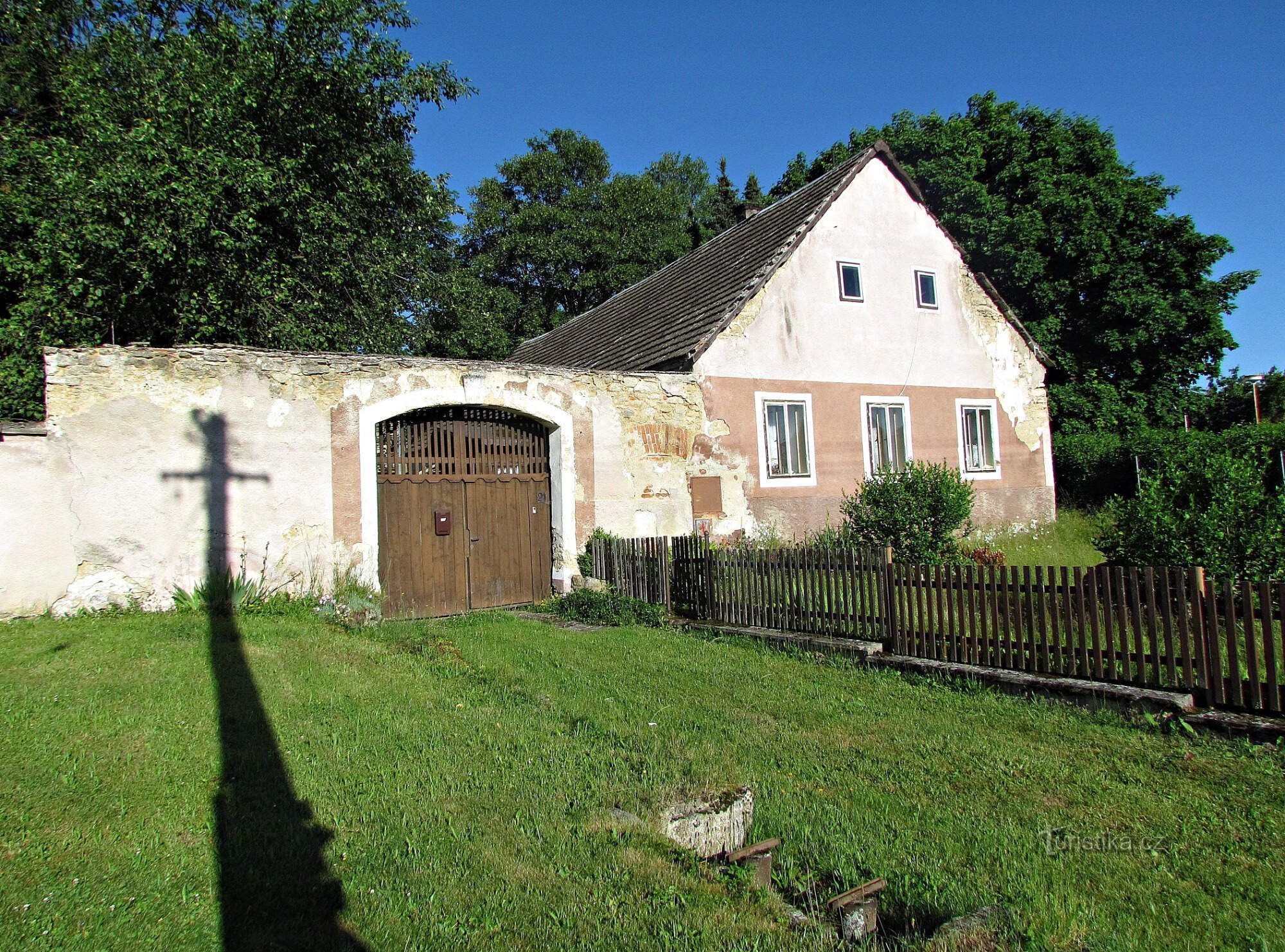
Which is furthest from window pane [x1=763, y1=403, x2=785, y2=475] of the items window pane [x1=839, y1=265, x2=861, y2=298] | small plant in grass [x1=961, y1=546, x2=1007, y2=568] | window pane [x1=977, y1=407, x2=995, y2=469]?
window pane [x1=977, y1=407, x2=995, y2=469]

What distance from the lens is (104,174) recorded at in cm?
1185

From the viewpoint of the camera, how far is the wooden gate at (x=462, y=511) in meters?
10.6

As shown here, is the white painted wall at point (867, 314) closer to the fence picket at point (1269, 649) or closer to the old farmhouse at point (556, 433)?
the old farmhouse at point (556, 433)

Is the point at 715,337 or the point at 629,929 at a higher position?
the point at 715,337

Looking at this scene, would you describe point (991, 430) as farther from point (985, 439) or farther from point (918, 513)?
point (918, 513)

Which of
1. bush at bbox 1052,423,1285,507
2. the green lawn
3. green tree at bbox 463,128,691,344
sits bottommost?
the green lawn

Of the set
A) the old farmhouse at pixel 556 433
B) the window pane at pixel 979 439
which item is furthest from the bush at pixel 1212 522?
the window pane at pixel 979 439

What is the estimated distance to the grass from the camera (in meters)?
14.0

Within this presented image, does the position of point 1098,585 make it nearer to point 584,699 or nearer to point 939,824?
point 939,824

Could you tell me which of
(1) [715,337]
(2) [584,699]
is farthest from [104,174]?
(2) [584,699]

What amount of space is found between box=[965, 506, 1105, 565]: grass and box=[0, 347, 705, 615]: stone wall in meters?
8.50

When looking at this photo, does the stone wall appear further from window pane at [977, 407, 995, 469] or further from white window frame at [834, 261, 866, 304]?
window pane at [977, 407, 995, 469]

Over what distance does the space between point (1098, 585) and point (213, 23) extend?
63.6 ft

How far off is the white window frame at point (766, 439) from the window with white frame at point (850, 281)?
2320mm
